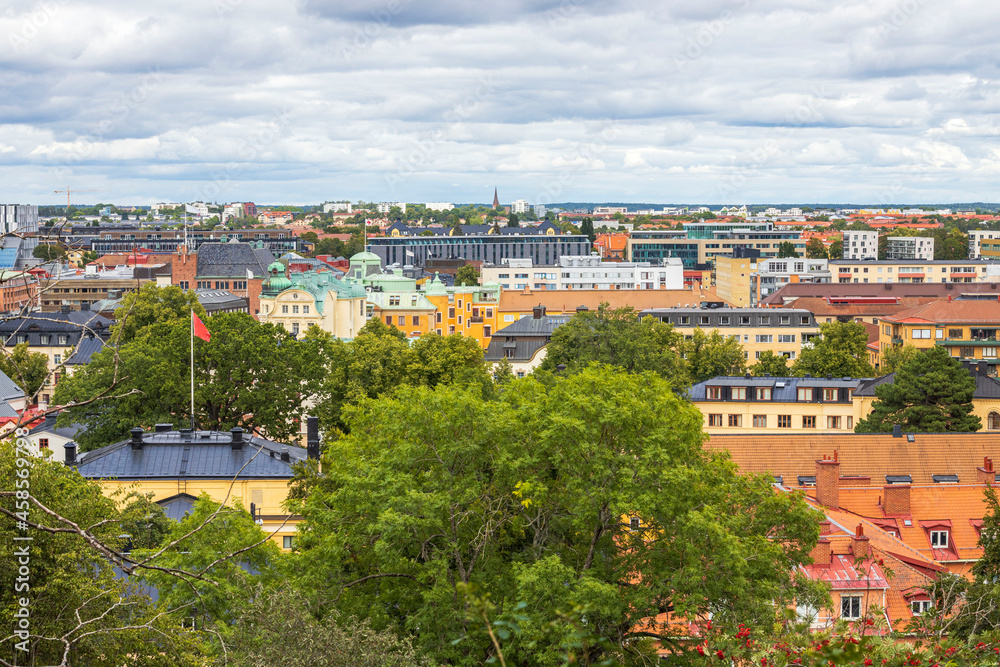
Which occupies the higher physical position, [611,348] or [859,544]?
[611,348]

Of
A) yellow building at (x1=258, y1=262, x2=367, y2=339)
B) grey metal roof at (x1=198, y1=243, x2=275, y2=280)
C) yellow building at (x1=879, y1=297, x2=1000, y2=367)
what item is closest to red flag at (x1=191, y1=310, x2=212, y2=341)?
yellow building at (x1=258, y1=262, x2=367, y2=339)

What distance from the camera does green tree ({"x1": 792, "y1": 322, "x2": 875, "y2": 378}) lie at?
81312 millimetres

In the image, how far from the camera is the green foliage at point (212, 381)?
5312 centimetres

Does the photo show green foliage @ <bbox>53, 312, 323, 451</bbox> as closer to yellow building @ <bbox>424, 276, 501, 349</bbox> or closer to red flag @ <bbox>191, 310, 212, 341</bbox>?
red flag @ <bbox>191, 310, 212, 341</bbox>

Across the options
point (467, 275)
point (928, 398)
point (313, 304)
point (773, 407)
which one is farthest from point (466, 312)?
point (928, 398)

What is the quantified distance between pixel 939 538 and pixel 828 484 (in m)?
4.00

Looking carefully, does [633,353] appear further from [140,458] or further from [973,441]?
[140,458]

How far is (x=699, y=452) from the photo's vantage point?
27734mm

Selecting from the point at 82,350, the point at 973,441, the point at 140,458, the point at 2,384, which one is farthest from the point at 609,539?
the point at 82,350

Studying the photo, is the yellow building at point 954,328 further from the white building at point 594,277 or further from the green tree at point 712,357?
the white building at point 594,277

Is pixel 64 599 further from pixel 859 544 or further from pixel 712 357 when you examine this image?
pixel 712 357

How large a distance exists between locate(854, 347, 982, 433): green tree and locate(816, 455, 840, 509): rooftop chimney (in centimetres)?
2046

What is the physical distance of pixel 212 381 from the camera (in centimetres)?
5781

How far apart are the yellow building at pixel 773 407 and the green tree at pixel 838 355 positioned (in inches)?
568
